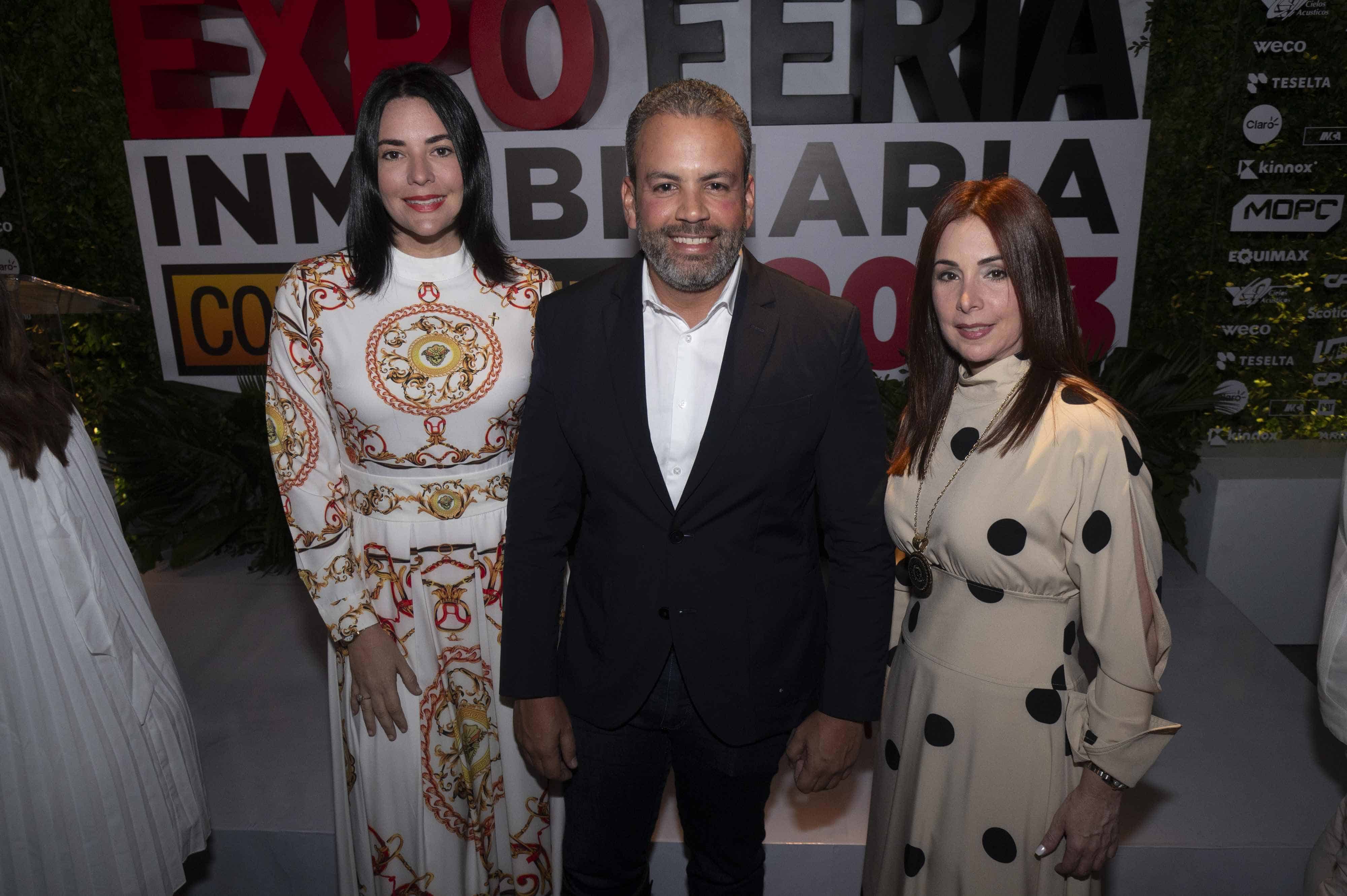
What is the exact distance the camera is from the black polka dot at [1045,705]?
1.56m

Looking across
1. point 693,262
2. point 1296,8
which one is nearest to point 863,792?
point 693,262

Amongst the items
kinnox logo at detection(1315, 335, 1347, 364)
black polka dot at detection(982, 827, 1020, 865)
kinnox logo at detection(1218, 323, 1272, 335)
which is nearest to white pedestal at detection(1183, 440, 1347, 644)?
kinnox logo at detection(1315, 335, 1347, 364)

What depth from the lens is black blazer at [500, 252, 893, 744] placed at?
1619 mm

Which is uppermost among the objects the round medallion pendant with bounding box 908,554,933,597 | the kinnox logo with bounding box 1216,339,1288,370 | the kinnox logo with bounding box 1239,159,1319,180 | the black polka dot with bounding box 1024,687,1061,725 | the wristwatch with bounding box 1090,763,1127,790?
the kinnox logo with bounding box 1239,159,1319,180

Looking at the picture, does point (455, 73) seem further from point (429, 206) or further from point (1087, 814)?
point (1087, 814)

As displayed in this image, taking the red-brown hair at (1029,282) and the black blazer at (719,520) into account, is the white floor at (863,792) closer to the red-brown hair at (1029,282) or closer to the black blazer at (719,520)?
the black blazer at (719,520)

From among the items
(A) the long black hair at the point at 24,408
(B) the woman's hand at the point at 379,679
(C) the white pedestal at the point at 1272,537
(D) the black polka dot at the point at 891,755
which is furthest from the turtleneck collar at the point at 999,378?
(C) the white pedestal at the point at 1272,537

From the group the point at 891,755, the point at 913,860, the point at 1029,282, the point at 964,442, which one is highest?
the point at 1029,282

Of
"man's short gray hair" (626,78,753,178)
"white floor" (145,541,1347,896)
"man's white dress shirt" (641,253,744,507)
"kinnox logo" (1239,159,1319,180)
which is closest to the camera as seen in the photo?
"man's short gray hair" (626,78,753,178)

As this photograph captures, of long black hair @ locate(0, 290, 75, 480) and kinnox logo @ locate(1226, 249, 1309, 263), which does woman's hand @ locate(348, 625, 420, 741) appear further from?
kinnox logo @ locate(1226, 249, 1309, 263)

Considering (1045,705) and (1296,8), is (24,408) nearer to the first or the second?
(1045,705)

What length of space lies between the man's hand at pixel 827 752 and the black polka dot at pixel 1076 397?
712mm

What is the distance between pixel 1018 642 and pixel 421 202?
1.40 metres

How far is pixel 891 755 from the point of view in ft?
5.85
